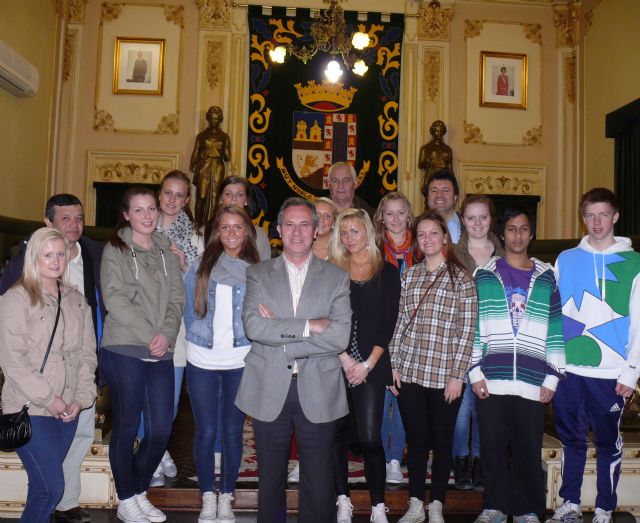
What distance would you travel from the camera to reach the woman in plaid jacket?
3.11 metres

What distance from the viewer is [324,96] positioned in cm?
965

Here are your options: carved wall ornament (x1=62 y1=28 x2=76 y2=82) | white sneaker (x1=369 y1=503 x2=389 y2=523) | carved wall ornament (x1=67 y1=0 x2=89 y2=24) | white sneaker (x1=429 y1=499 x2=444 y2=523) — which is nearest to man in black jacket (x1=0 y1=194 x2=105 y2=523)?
white sneaker (x1=369 y1=503 x2=389 y2=523)

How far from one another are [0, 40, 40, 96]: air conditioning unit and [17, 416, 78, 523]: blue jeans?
5695 mm

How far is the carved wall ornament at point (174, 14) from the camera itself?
31.6 ft

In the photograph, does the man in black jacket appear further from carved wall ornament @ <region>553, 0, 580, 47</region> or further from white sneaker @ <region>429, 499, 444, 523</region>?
carved wall ornament @ <region>553, 0, 580, 47</region>

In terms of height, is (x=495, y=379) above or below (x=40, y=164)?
below

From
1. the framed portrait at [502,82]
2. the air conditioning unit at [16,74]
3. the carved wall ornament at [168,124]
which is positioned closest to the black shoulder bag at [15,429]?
the air conditioning unit at [16,74]

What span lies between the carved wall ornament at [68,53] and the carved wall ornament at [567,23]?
281 inches

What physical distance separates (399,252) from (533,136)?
722cm

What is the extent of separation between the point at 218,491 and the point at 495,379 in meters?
1.52

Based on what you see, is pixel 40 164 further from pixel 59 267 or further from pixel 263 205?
Result: pixel 59 267

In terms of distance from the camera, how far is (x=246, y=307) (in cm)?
270

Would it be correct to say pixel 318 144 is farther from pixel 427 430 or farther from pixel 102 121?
pixel 427 430

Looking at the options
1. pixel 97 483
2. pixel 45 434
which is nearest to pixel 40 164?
pixel 97 483
